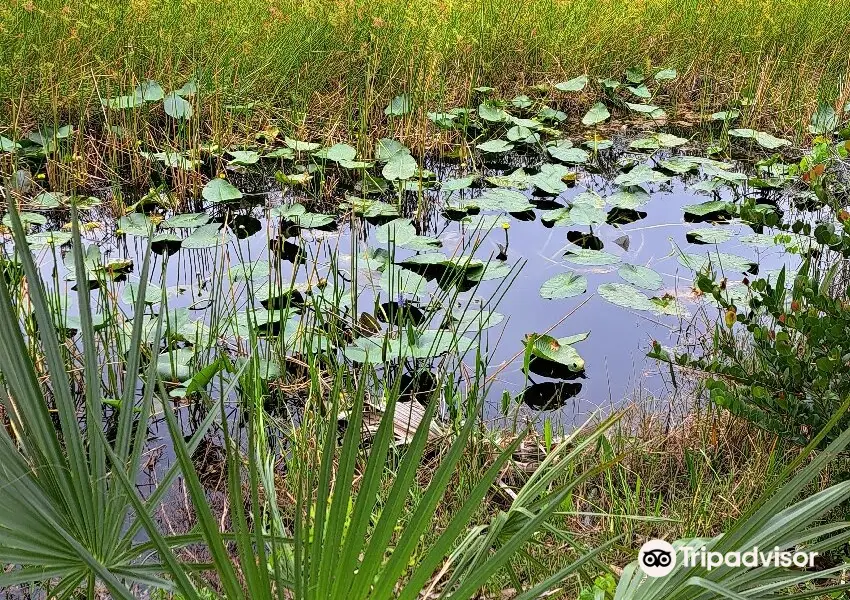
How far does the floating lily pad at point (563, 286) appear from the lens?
2.67 metres

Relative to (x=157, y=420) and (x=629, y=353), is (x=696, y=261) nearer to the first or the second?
(x=629, y=353)

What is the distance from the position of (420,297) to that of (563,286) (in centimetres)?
47

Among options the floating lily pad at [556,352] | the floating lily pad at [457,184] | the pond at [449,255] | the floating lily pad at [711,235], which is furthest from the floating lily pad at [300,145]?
the floating lily pad at [556,352]

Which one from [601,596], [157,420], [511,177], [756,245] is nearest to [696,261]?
[756,245]

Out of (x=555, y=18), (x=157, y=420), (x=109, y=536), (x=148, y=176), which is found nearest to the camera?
(x=109, y=536)

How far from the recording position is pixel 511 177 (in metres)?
3.73

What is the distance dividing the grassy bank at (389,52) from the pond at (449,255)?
1.46 ft

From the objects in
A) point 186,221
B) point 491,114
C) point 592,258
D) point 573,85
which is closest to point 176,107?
point 186,221

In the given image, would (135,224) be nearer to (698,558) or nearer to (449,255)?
(449,255)

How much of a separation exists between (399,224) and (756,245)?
52.8 inches

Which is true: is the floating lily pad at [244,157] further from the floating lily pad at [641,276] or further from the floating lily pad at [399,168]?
the floating lily pad at [641,276]

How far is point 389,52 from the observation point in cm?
441

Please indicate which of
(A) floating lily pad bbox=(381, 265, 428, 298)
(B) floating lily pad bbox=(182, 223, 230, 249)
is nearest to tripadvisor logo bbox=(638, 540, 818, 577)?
(A) floating lily pad bbox=(381, 265, 428, 298)

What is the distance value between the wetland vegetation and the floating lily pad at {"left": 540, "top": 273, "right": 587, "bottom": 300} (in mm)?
17
